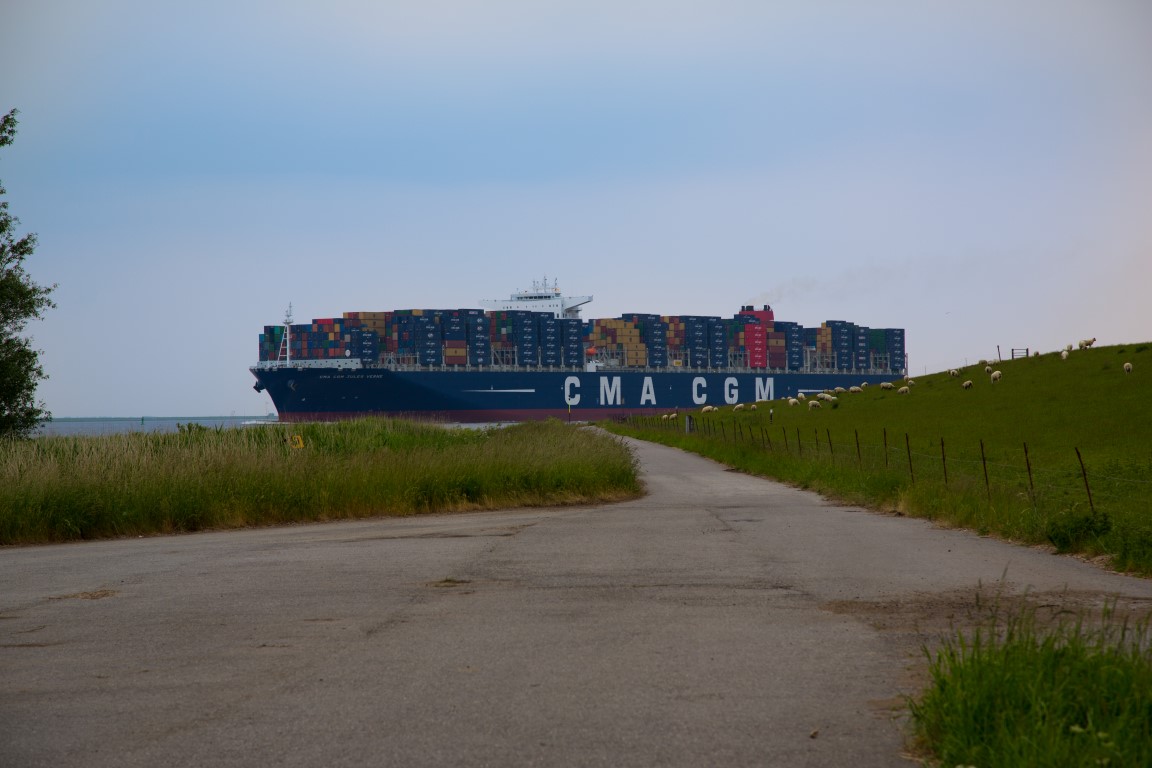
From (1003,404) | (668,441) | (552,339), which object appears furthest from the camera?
(552,339)

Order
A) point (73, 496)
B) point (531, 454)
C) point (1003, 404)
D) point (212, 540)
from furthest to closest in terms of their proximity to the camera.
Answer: point (1003, 404) → point (531, 454) → point (73, 496) → point (212, 540)

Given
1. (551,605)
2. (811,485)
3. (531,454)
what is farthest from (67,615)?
(811,485)

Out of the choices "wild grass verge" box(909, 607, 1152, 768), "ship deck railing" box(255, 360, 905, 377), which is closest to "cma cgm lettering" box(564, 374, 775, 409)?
"ship deck railing" box(255, 360, 905, 377)

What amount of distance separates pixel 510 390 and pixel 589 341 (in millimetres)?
12017

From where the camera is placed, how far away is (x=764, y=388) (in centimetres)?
10375

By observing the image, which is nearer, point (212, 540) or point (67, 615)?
point (67, 615)

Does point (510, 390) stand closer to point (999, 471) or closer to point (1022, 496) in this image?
point (999, 471)

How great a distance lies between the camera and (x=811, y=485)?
66.6 feet

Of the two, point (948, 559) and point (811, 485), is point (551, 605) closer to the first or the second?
point (948, 559)

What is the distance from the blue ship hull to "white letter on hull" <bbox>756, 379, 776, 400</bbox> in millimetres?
100

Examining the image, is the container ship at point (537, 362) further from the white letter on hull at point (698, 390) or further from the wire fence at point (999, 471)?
the wire fence at point (999, 471)

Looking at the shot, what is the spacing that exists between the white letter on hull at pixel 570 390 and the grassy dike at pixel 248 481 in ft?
231

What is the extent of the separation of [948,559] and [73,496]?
11.3m

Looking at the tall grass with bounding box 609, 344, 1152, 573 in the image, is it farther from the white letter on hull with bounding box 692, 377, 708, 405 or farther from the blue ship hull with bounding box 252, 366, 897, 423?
the white letter on hull with bounding box 692, 377, 708, 405
